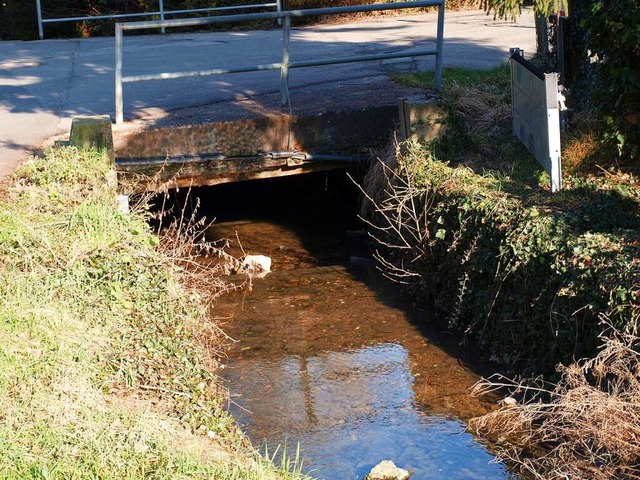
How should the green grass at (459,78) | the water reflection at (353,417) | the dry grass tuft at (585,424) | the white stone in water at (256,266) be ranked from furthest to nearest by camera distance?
the green grass at (459,78)
the white stone in water at (256,266)
the water reflection at (353,417)
the dry grass tuft at (585,424)

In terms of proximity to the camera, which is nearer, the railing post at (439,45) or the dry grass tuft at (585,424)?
the dry grass tuft at (585,424)

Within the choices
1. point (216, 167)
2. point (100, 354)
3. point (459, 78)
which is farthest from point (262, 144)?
point (100, 354)

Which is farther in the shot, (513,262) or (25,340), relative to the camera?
(513,262)

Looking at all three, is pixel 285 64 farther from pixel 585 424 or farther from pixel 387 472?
pixel 585 424

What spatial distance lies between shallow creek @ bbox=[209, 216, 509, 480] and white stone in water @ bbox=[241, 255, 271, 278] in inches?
8.2

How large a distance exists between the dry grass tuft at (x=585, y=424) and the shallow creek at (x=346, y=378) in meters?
0.25

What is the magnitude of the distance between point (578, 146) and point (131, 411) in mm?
5626

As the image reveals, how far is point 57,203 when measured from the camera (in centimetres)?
811

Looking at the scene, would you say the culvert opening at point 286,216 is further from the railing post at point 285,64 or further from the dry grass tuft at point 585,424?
the dry grass tuft at point 585,424

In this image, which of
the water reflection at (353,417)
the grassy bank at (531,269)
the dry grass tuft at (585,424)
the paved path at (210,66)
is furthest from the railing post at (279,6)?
the dry grass tuft at (585,424)

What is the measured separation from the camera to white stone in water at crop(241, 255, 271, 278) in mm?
10727

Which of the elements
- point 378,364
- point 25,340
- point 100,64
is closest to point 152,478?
point 25,340

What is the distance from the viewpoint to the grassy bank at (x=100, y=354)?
4988mm

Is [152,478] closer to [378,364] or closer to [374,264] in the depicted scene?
[378,364]
